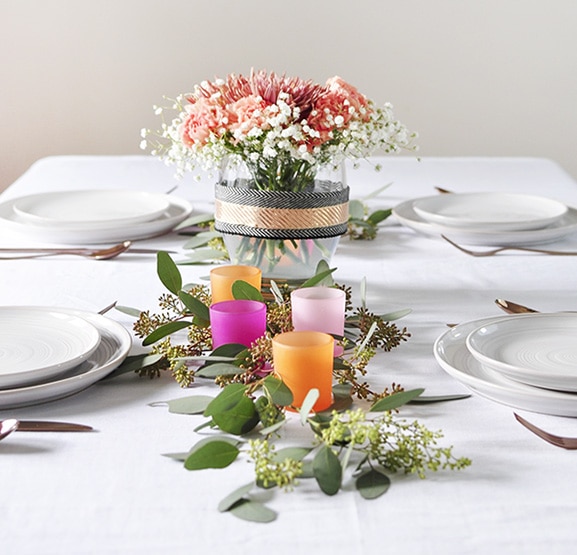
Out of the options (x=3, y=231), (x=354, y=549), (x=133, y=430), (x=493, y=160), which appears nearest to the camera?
(x=354, y=549)

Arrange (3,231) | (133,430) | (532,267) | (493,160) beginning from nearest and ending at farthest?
(133,430) → (532,267) → (3,231) → (493,160)

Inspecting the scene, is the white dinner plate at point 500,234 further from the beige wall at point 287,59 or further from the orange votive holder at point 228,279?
the beige wall at point 287,59

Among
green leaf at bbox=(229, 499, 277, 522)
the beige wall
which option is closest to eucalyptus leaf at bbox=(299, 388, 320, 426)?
green leaf at bbox=(229, 499, 277, 522)

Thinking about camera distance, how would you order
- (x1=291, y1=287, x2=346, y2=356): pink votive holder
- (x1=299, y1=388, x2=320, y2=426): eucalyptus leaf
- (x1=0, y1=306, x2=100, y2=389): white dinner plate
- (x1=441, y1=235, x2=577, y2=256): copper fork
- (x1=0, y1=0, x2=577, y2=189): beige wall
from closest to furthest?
(x1=299, y1=388, x2=320, y2=426): eucalyptus leaf → (x1=0, y1=306, x2=100, y2=389): white dinner plate → (x1=291, y1=287, x2=346, y2=356): pink votive holder → (x1=441, y1=235, x2=577, y2=256): copper fork → (x1=0, y1=0, x2=577, y2=189): beige wall

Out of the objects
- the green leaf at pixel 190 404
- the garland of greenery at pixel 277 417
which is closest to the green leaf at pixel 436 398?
the garland of greenery at pixel 277 417

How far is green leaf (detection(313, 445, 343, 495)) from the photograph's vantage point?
761 millimetres

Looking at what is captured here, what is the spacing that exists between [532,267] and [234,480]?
0.87 m

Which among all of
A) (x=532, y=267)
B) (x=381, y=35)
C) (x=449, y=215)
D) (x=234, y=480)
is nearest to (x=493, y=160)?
(x=449, y=215)

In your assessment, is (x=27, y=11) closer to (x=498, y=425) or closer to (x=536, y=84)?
(x=536, y=84)

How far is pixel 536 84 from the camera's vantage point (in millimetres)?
3893

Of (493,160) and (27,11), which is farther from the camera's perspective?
(27,11)

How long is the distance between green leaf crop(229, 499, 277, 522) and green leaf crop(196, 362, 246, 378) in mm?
226

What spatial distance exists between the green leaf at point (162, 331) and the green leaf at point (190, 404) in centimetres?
15

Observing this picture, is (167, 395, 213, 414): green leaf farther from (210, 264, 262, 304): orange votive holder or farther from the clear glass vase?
the clear glass vase
